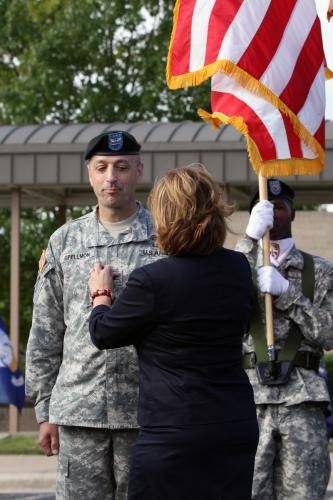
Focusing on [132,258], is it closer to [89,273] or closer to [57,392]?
[89,273]

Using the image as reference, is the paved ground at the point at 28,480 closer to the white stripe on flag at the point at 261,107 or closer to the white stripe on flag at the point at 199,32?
the white stripe on flag at the point at 261,107

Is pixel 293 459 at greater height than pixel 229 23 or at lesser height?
lesser

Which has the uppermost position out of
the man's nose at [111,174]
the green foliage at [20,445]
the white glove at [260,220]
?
the man's nose at [111,174]

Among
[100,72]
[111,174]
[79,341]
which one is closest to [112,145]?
[111,174]

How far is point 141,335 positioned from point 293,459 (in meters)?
1.87

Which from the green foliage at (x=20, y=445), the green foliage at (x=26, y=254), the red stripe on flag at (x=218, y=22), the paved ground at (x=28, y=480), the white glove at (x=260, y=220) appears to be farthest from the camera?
the green foliage at (x=26, y=254)

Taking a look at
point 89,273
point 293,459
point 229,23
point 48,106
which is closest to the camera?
point 89,273

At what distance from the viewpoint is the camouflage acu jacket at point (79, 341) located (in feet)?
16.0

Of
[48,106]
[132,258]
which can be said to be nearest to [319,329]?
[132,258]

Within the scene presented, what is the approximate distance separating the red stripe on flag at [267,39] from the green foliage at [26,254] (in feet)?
59.2

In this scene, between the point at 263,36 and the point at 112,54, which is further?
the point at 112,54

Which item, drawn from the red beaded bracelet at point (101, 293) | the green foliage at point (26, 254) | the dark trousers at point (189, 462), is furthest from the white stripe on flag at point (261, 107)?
the green foliage at point (26, 254)

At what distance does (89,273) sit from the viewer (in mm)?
4941

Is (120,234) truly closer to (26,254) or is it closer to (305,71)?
(305,71)
